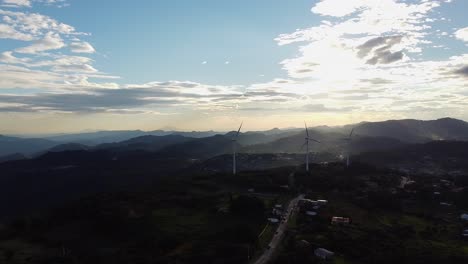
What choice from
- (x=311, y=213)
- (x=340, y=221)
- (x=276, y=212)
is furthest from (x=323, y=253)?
(x=276, y=212)

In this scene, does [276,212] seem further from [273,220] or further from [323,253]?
[323,253]

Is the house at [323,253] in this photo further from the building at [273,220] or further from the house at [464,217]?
the house at [464,217]

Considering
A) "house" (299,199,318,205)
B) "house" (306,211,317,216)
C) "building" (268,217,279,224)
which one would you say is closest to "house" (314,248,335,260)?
"building" (268,217,279,224)

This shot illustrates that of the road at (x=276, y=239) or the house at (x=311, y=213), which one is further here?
the house at (x=311, y=213)

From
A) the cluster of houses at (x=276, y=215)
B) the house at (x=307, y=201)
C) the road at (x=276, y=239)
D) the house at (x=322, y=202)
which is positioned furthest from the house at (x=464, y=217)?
the cluster of houses at (x=276, y=215)

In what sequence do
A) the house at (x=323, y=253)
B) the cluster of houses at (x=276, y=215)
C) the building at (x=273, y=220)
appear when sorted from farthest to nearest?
the cluster of houses at (x=276, y=215)
the building at (x=273, y=220)
the house at (x=323, y=253)

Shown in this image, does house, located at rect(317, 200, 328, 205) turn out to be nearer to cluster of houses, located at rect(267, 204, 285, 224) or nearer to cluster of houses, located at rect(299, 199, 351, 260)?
cluster of houses, located at rect(299, 199, 351, 260)

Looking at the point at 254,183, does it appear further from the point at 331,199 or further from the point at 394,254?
the point at 394,254

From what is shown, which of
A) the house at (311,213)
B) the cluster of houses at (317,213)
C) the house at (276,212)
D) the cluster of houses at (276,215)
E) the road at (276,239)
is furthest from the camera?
the house at (276,212)
